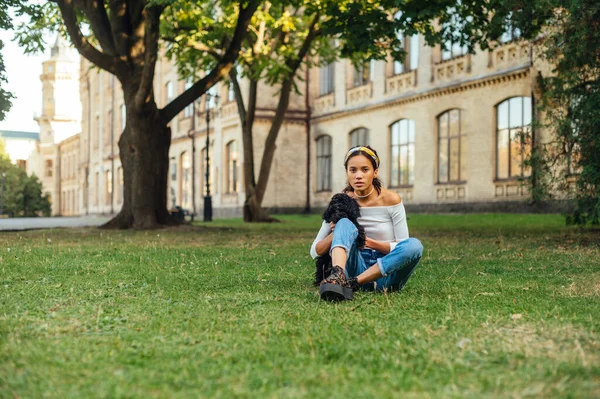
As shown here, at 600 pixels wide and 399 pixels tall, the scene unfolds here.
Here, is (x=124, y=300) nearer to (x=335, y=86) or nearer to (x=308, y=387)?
(x=308, y=387)

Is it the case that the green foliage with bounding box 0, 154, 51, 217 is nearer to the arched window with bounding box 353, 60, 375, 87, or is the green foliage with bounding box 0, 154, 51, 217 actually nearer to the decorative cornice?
the decorative cornice

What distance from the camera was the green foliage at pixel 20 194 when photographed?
65.8 m

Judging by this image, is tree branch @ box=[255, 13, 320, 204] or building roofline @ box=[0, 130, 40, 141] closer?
tree branch @ box=[255, 13, 320, 204]

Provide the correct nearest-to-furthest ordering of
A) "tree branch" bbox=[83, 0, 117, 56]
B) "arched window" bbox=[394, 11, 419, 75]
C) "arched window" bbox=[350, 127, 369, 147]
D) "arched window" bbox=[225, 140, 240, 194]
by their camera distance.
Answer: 1. "tree branch" bbox=[83, 0, 117, 56]
2. "arched window" bbox=[394, 11, 419, 75]
3. "arched window" bbox=[350, 127, 369, 147]
4. "arched window" bbox=[225, 140, 240, 194]

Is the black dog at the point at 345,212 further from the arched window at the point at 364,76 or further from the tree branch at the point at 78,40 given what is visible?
the arched window at the point at 364,76

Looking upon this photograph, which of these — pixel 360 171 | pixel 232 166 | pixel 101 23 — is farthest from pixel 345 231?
pixel 232 166

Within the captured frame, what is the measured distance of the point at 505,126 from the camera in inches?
1086

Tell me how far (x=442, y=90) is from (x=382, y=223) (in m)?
25.7

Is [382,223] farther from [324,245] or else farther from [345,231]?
[324,245]

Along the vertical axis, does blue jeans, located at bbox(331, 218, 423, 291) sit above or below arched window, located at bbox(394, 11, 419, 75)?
below

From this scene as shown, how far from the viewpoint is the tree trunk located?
17.7m

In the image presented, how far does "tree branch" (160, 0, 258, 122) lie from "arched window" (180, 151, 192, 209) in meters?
29.9

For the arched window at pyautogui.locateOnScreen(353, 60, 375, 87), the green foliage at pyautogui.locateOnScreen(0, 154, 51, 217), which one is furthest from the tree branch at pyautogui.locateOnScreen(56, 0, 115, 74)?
the green foliage at pyautogui.locateOnScreen(0, 154, 51, 217)

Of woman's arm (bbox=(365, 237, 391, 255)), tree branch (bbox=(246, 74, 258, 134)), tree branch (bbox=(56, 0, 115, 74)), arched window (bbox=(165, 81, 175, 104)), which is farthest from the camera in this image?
arched window (bbox=(165, 81, 175, 104))
